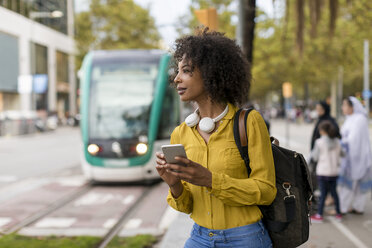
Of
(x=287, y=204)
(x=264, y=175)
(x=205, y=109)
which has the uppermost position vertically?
(x=205, y=109)

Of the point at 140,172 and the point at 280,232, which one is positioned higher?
the point at 280,232

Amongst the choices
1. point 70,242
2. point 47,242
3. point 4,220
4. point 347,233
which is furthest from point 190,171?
point 4,220

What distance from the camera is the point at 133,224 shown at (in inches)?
250

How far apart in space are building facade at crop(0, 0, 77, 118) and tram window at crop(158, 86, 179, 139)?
2.93m

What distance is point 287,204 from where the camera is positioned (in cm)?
209

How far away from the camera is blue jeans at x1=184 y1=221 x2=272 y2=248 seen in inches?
80.4

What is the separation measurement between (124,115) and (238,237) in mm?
7431

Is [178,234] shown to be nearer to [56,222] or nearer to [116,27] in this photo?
[56,222]

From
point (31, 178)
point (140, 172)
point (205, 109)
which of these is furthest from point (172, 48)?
point (31, 178)

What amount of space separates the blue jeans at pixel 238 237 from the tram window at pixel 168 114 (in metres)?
7.27

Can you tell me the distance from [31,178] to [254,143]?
32.0 ft

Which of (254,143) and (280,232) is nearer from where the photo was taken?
(254,143)

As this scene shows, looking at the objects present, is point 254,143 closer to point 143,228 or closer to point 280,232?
point 280,232

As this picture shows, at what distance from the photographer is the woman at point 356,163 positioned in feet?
21.2
